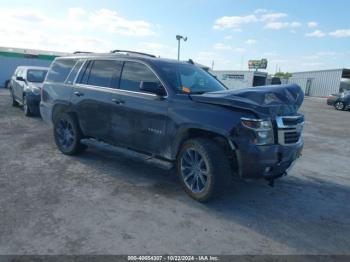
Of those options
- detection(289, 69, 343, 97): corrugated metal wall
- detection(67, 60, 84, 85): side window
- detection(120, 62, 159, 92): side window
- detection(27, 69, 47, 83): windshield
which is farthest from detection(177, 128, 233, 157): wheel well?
detection(289, 69, 343, 97): corrugated metal wall

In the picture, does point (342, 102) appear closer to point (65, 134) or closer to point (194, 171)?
point (65, 134)

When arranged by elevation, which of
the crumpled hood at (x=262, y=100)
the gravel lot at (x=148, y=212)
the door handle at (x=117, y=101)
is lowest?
the gravel lot at (x=148, y=212)

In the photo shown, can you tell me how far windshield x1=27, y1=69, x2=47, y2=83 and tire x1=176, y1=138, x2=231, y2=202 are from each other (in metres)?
9.04

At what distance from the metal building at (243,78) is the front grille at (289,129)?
27.9 m

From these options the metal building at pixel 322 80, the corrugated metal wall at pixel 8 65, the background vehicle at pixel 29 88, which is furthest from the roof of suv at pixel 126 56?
the metal building at pixel 322 80

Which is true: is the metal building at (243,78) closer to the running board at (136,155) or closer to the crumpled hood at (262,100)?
the running board at (136,155)

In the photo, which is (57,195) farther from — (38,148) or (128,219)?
(38,148)

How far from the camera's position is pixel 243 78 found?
34.1m

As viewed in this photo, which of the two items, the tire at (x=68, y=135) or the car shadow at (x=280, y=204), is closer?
the car shadow at (x=280, y=204)

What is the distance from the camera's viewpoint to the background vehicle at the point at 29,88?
10574 millimetres

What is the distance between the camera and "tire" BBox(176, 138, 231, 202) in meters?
4.05

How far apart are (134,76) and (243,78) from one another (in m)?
30.5

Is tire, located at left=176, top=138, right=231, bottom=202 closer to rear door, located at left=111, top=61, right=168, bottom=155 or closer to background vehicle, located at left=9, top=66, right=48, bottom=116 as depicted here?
rear door, located at left=111, top=61, right=168, bottom=155

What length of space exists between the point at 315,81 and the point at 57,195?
43.5 m
